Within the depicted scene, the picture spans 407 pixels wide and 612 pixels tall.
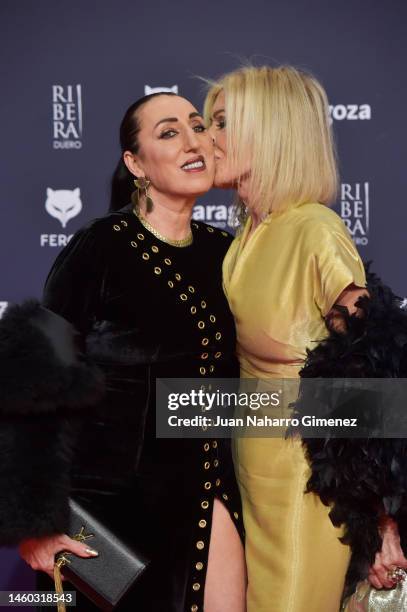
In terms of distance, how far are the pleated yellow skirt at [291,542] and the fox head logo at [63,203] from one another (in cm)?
155

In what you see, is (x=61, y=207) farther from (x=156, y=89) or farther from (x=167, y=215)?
(x=167, y=215)

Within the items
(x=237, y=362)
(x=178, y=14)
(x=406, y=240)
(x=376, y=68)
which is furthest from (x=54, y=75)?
(x=237, y=362)

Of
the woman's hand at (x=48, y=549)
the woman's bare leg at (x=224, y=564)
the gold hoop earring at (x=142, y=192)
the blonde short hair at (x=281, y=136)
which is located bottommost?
the woman's bare leg at (x=224, y=564)

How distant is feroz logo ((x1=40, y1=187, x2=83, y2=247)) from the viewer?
10.8ft

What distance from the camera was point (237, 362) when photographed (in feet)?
7.11

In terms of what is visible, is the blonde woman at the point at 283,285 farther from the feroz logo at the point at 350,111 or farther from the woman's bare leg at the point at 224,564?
the feroz logo at the point at 350,111

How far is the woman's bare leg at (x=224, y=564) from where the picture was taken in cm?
211

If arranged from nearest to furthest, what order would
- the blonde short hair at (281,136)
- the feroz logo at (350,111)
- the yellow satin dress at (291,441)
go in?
1. the yellow satin dress at (291,441)
2. the blonde short hair at (281,136)
3. the feroz logo at (350,111)

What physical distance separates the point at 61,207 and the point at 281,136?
4.74ft

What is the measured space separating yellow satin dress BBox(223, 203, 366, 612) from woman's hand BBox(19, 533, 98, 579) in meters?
0.39

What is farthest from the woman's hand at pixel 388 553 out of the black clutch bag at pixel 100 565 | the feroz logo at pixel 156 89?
the feroz logo at pixel 156 89

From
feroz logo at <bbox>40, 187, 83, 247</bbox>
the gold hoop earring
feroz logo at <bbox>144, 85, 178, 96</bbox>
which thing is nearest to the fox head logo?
feroz logo at <bbox>40, 187, 83, 247</bbox>

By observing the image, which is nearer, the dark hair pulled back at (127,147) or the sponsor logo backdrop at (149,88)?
the dark hair pulled back at (127,147)

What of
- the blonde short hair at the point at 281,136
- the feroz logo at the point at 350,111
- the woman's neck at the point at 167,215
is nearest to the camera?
the blonde short hair at the point at 281,136
